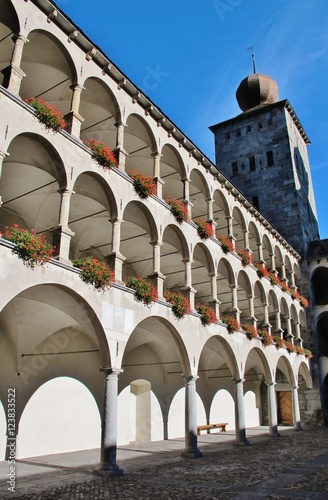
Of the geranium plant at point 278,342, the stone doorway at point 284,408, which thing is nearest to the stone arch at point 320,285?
the stone doorway at point 284,408

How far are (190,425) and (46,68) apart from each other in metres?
12.3

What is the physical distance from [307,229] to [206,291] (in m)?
13.6

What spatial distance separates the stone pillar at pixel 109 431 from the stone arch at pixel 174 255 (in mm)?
5581

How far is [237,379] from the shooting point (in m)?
19.0

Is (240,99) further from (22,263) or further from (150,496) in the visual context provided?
(150,496)

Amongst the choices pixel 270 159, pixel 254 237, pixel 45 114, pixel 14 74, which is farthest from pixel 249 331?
pixel 270 159

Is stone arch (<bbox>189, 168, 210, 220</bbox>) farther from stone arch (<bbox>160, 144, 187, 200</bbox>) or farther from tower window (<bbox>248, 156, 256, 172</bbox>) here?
tower window (<bbox>248, 156, 256, 172</bbox>)

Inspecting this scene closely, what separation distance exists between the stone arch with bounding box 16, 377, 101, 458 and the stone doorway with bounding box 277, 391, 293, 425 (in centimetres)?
1730

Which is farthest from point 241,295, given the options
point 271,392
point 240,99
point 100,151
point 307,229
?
point 240,99

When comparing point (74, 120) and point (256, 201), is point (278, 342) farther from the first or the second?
point (74, 120)

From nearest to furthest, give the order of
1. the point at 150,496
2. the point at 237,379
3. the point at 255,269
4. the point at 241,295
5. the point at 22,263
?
1. the point at 150,496
2. the point at 22,263
3. the point at 237,379
4. the point at 255,269
5. the point at 241,295

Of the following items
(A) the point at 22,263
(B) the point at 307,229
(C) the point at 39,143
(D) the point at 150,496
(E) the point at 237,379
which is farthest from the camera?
(B) the point at 307,229

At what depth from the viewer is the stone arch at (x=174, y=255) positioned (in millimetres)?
17250

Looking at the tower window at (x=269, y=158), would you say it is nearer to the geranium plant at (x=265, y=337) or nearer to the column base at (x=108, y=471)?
the geranium plant at (x=265, y=337)
